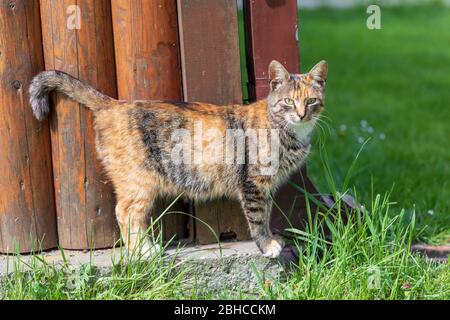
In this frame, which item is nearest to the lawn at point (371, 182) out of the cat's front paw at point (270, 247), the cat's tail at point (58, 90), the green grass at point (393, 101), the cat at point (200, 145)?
the green grass at point (393, 101)

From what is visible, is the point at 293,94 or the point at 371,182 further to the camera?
the point at 371,182

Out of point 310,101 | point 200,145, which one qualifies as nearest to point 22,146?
point 200,145

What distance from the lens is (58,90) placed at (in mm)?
3760

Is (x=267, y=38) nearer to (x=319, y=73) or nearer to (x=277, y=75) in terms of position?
(x=277, y=75)

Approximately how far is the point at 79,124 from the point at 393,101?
5232mm

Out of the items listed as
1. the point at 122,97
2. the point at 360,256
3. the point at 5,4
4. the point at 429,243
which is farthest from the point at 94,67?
the point at 429,243

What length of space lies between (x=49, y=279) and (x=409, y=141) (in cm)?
421

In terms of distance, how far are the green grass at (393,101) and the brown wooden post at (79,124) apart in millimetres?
1994

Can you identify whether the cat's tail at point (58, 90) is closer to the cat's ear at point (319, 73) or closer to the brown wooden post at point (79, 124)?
the brown wooden post at point (79, 124)

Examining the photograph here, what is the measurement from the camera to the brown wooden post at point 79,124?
3.72m

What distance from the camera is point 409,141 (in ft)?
22.2

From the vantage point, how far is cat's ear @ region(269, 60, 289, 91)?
12.5 ft

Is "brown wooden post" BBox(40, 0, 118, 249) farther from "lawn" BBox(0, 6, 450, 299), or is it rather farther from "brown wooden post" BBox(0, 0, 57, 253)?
"lawn" BBox(0, 6, 450, 299)

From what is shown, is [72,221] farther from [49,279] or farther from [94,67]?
[94,67]
